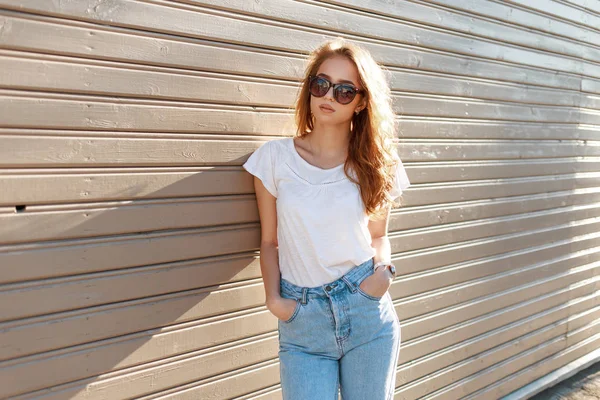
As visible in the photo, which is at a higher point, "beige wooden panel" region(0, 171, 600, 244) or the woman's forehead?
the woman's forehead

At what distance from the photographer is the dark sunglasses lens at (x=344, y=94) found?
8.49 ft

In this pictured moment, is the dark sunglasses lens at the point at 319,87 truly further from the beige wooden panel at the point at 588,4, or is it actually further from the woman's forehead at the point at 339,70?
the beige wooden panel at the point at 588,4

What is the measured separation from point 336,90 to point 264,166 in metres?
0.43

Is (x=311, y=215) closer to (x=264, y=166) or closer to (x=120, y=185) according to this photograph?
(x=264, y=166)

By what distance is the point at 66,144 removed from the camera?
86.9 inches

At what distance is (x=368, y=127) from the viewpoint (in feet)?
9.00

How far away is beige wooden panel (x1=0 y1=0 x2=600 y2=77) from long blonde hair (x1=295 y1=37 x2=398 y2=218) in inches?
9.3

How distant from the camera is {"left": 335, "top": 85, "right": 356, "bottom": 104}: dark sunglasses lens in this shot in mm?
2588

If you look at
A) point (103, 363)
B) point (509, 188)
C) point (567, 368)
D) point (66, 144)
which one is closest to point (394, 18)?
point (509, 188)

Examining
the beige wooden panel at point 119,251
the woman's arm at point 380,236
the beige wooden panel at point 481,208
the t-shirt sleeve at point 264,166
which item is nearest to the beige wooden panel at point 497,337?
the beige wooden panel at point 481,208

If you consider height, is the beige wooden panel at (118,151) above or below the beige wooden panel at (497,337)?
above

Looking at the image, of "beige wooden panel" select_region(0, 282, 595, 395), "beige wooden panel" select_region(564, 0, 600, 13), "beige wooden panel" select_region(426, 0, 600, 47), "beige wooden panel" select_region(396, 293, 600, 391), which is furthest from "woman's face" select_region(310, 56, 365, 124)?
"beige wooden panel" select_region(564, 0, 600, 13)

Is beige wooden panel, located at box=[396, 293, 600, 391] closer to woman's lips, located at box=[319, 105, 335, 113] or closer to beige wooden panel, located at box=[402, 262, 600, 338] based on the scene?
beige wooden panel, located at box=[402, 262, 600, 338]

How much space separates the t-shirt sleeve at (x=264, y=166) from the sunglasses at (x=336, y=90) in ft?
1.00
